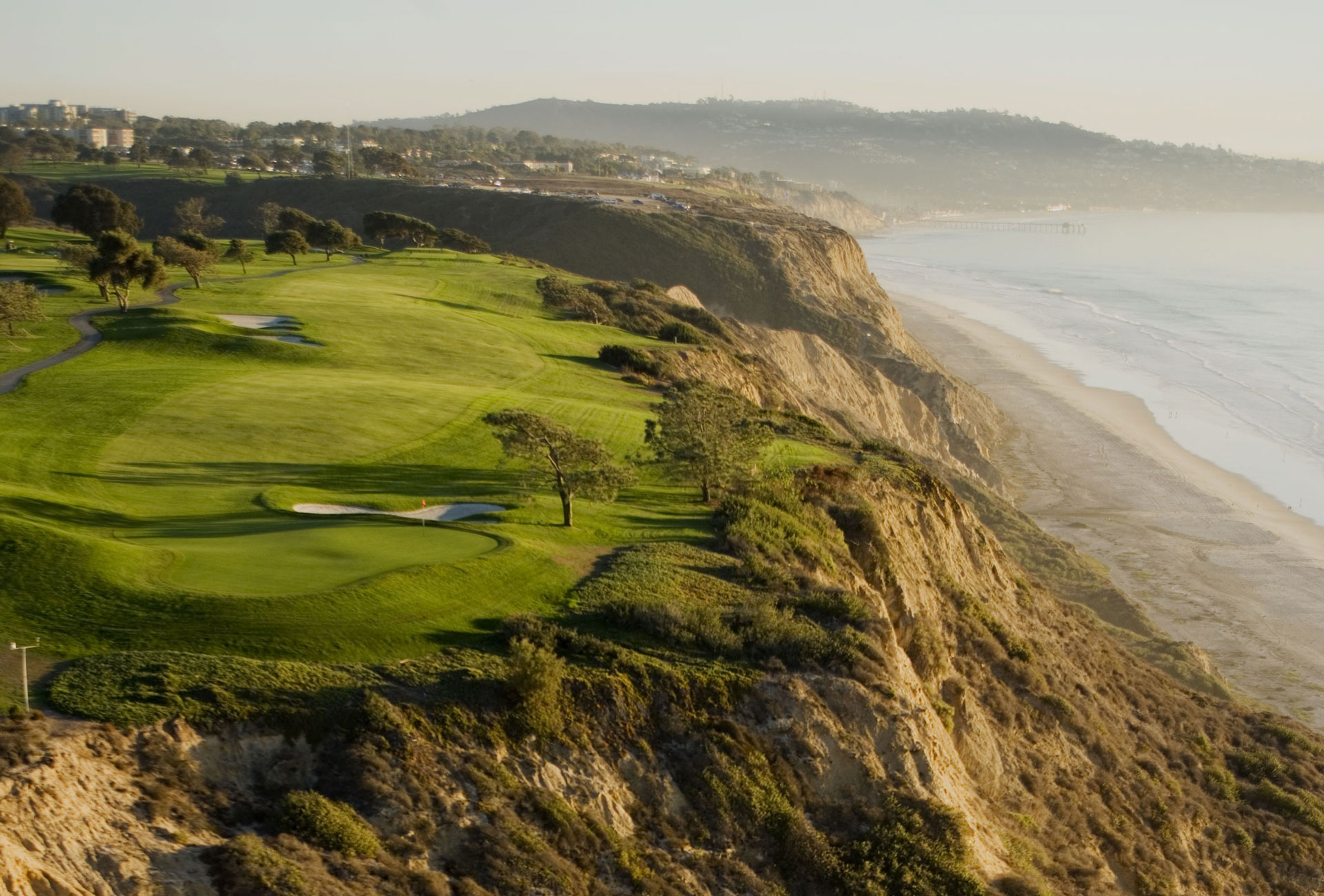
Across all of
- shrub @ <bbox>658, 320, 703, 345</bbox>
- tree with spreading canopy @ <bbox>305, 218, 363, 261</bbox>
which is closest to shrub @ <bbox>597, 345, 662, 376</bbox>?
shrub @ <bbox>658, 320, 703, 345</bbox>

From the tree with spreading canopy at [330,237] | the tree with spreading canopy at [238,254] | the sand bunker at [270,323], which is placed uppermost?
the tree with spreading canopy at [330,237]

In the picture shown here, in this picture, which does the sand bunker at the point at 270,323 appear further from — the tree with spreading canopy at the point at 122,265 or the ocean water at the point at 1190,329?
the ocean water at the point at 1190,329

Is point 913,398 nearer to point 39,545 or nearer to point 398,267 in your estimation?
point 398,267

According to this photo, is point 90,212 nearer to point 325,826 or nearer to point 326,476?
point 326,476

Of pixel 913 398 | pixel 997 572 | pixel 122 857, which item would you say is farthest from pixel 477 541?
pixel 913 398

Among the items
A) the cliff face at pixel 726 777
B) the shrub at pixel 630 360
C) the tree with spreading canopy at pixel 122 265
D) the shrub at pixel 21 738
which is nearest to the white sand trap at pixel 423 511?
the cliff face at pixel 726 777

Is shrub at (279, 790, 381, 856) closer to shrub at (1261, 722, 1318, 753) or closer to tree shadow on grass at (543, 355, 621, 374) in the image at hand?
shrub at (1261, 722, 1318, 753)
